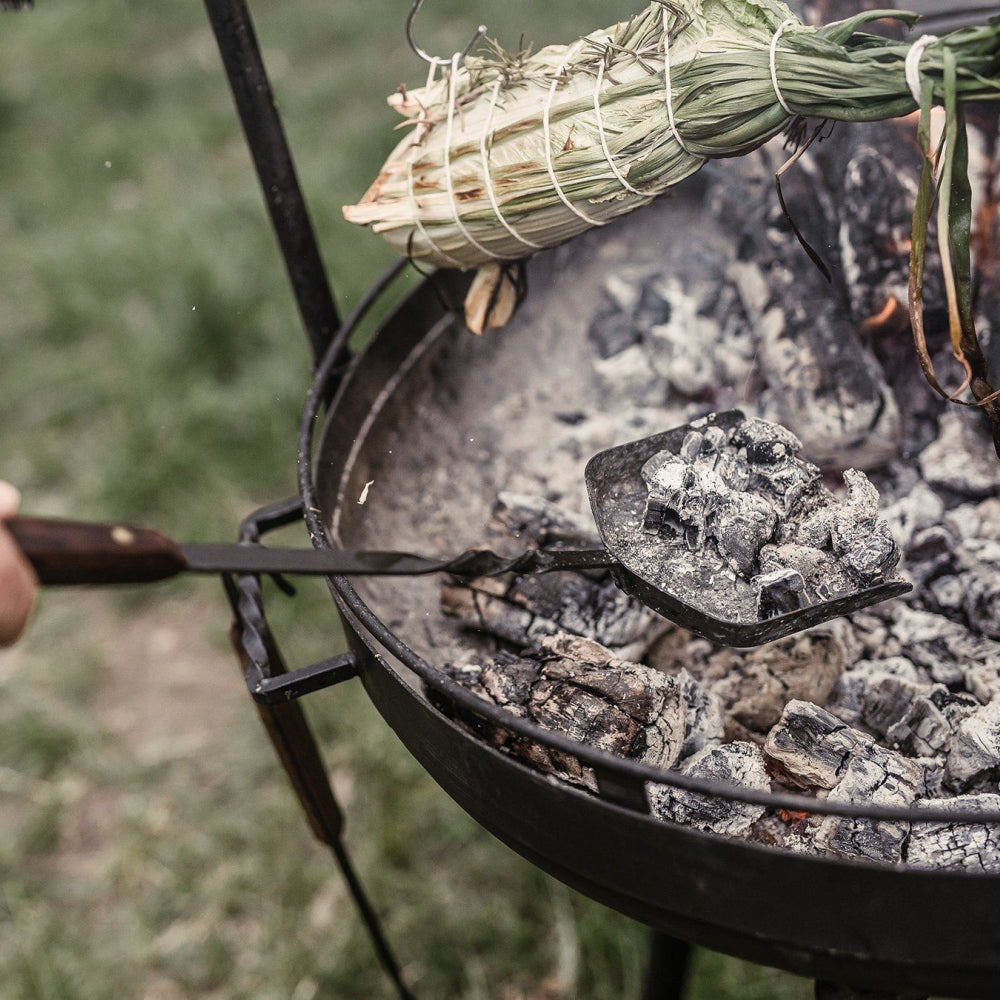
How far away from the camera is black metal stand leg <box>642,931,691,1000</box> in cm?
145

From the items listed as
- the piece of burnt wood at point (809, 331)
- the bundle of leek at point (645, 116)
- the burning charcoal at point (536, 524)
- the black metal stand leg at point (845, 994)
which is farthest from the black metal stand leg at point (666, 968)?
the bundle of leek at point (645, 116)

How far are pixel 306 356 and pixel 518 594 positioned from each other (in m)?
1.77

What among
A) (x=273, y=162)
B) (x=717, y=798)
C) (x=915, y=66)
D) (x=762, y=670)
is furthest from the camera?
(x=273, y=162)

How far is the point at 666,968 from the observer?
1.47 m

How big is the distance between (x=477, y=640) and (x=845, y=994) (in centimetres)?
62

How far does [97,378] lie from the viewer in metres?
2.90

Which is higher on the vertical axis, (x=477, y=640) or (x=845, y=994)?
(x=477, y=640)

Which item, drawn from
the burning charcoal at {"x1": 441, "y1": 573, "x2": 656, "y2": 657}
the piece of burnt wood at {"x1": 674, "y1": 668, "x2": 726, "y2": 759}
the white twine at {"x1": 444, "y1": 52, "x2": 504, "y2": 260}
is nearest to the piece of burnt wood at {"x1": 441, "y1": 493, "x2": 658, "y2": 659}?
the burning charcoal at {"x1": 441, "y1": 573, "x2": 656, "y2": 657}

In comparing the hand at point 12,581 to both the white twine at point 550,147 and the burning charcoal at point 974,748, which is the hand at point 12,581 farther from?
the burning charcoal at point 974,748

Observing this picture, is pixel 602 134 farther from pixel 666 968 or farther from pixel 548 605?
pixel 666 968

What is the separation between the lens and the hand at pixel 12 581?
75cm

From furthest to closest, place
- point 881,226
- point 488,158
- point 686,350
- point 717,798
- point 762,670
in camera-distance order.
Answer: point 686,350 < point 881,226 < point 762,670 < point 488,158 < point 717,798

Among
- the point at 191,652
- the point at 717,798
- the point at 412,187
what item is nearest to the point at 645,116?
the point at 412,187

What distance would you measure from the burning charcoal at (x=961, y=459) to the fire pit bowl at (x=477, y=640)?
0.29m
